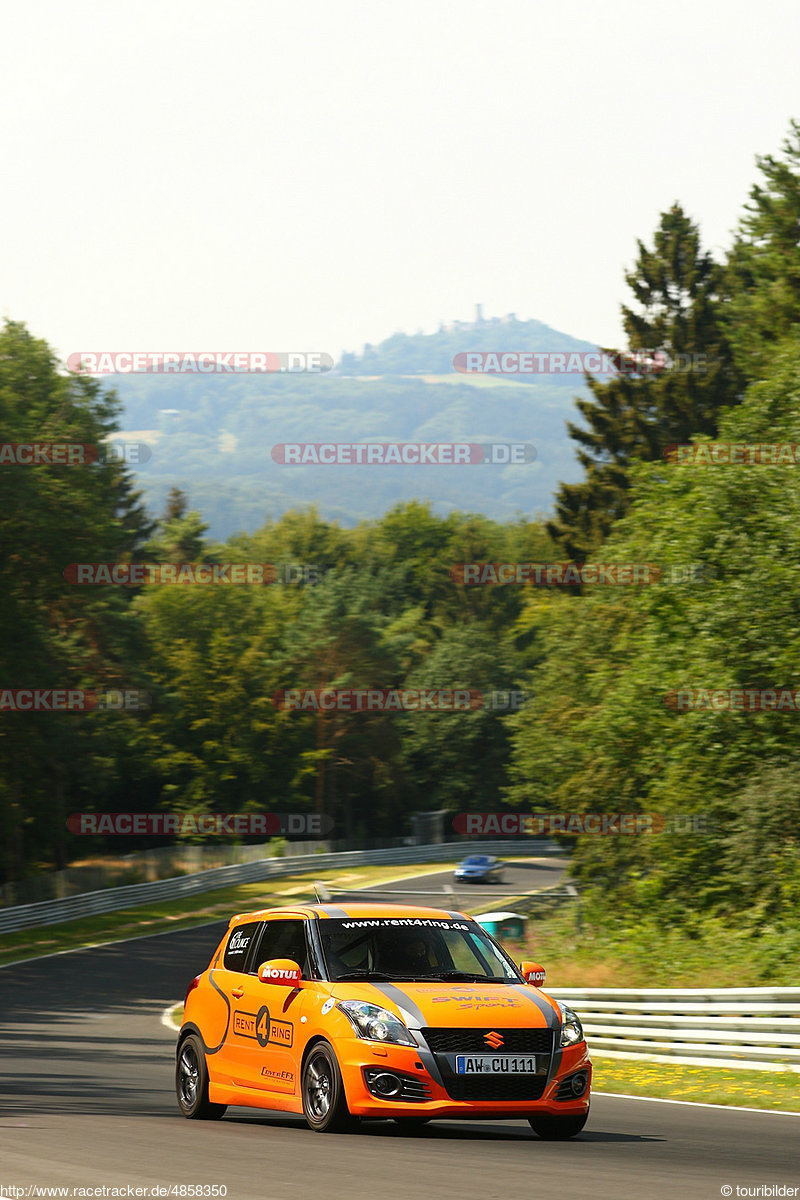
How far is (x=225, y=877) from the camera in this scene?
186 ft

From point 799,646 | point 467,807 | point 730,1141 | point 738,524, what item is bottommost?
point 467,807

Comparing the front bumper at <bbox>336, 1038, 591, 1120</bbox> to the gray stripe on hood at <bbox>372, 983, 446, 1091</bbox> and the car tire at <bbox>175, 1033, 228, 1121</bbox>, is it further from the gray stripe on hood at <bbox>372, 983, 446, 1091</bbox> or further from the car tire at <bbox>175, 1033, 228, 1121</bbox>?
the car tire at <bbox>175, 1033, 228, 1121</bbox>

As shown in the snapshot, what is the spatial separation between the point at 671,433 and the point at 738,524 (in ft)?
110

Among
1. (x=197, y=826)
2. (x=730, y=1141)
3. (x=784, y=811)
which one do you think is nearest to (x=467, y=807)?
(x=197, y=826)

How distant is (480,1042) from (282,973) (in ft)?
4.84

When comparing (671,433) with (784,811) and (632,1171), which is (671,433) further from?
(632,1171)

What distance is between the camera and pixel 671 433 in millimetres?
61469

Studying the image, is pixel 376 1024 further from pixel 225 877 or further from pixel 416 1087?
pixel 225 877

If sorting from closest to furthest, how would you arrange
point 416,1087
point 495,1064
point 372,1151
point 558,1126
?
point 372,1151 → point 416,1087 → point 495,1064 → point 558,1126

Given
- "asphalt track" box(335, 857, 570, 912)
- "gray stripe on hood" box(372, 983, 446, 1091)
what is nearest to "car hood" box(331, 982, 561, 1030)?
"gray stripe on hood" box(372, 983, 446, 1091)

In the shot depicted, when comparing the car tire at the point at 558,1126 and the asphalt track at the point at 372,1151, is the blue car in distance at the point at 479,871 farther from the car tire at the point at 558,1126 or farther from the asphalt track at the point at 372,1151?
the car tire at the point at 558,1126

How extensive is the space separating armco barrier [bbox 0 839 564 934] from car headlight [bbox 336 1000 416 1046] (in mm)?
35179

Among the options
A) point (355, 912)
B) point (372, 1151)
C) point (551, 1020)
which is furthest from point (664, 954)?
point (372, 1151)

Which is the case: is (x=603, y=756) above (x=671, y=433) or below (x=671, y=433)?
below
